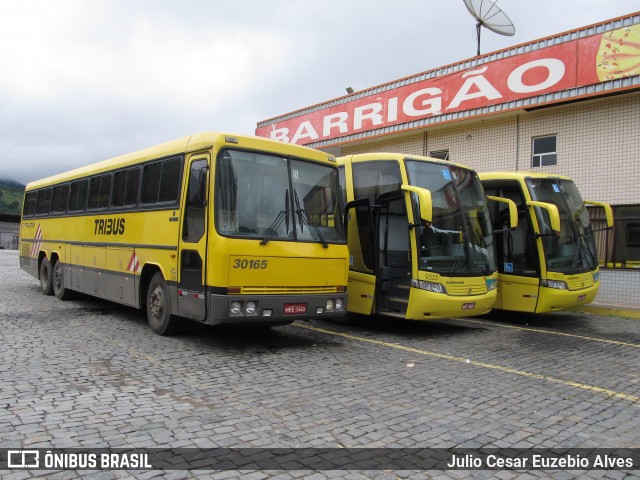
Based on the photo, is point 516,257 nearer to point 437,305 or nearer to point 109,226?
point 437,305

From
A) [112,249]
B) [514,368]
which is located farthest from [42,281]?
[514,368]

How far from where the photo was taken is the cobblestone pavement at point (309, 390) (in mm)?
4270

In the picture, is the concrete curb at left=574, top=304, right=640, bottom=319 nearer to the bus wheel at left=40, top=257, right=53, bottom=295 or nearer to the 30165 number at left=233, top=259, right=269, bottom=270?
the 30165 number at left=233, top=259, right=269, bottom=270

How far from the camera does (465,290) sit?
9102 millimetres

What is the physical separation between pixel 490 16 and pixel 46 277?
53.7ft

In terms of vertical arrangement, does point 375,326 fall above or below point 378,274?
below

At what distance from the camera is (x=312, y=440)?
4.25 m

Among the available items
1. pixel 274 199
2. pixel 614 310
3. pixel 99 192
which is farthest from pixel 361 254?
pixel 614 310

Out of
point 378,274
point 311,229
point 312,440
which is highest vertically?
point 311,229

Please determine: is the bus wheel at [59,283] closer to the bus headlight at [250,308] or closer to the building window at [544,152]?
the bus headlight at [250,308]

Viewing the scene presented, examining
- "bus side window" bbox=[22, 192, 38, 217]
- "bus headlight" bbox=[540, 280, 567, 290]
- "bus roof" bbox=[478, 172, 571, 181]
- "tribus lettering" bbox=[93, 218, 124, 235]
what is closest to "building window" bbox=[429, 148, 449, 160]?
"bus roof" bbox=[478, 172, 571, 181]

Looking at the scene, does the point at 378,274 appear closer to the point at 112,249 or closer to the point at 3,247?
the point at 112,249

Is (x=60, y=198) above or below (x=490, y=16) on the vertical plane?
below

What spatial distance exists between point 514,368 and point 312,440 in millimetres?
3802
